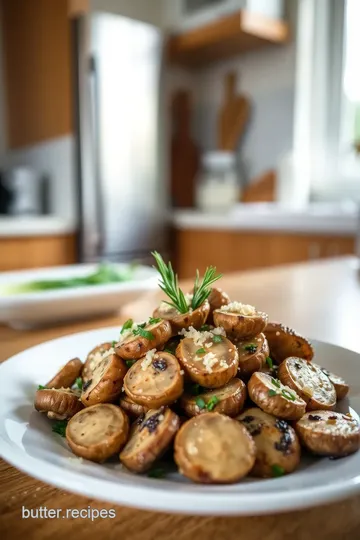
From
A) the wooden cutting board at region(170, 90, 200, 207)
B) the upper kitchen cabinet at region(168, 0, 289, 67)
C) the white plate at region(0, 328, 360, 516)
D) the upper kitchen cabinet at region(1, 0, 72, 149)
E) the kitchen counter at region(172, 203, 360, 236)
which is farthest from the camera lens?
the wooden cutting board at region(170, 90, 200, 207)

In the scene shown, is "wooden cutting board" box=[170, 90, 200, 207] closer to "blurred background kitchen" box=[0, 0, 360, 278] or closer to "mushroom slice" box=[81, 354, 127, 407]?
"blurred background kitchen" box=[0, 0, 360, 278]

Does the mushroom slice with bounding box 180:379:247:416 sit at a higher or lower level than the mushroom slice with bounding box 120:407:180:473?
higher

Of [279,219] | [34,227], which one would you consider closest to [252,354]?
[279,219]

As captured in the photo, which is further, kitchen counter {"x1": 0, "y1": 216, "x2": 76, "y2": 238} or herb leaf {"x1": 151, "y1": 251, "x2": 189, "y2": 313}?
kitchen counter {"x1": 0, "y1": 216, "x2": 76, "y2": 238}

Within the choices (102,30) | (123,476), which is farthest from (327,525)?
(102,30)

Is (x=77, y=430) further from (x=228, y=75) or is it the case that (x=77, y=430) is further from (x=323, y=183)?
(x=228, y=75)

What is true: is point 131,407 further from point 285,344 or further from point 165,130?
point 165,130

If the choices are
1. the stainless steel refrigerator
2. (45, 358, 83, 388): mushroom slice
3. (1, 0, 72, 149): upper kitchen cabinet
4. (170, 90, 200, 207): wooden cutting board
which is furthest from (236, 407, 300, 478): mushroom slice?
(170, 90, 200, 207): wooden cutting board

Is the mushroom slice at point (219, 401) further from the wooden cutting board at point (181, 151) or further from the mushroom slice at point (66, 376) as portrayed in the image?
the wooden cutting board at point (181, 151)

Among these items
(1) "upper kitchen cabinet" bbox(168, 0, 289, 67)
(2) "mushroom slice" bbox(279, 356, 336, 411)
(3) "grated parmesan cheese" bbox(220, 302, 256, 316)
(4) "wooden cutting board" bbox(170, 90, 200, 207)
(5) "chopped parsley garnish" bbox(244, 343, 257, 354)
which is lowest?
(2) "mushroom slice" bbox(279, 356, 336, 411)
